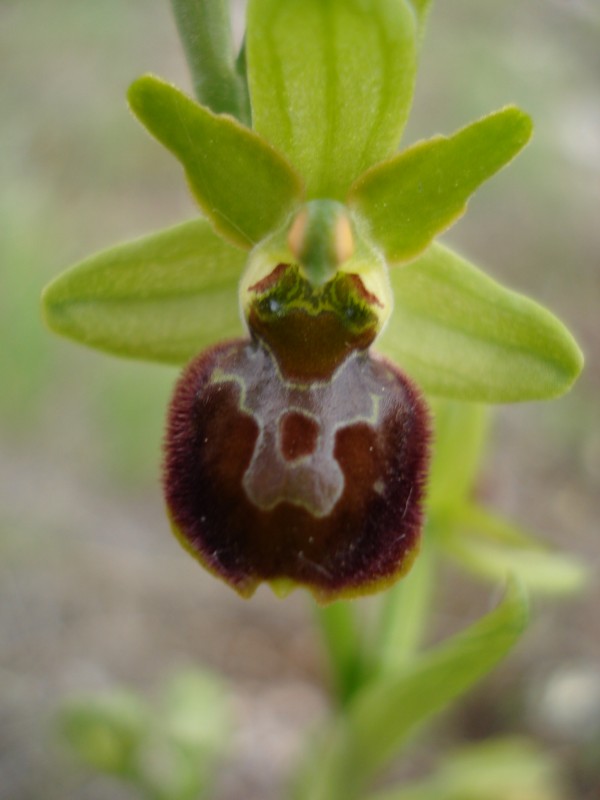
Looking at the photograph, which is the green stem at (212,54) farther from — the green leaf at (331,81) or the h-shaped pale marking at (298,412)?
the h-shaped pale marking at (298,412)

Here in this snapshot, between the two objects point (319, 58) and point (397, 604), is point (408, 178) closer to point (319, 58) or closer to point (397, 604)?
point (319, 58)

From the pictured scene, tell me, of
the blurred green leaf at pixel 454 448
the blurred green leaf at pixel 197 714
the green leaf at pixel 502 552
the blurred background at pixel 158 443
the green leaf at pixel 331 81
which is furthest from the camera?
the blurred background at pixel 158 443

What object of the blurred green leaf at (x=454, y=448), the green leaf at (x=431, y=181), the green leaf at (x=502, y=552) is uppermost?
the green leaf at (x=431, y=181)

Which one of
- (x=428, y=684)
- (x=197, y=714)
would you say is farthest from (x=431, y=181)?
(x=197, y=714)

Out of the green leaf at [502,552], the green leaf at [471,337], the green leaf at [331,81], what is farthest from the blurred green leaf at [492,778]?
the green leaf at [331,81]

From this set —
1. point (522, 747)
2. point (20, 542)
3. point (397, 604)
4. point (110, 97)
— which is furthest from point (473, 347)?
point (110, 97)

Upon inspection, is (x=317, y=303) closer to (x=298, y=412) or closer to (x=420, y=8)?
(x=298, y=412)

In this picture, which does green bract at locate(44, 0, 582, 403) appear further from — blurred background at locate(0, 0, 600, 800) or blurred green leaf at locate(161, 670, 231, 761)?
blurred green leaf at locate(161, 670, 231, 761)

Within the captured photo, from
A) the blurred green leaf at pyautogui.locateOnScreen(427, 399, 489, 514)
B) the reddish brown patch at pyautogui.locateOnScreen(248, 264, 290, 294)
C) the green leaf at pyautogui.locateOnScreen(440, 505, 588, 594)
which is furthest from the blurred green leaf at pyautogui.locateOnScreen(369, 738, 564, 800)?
the reddish brown patch at pyautogui.locateOnScreen(248, 264, 290, 294)
